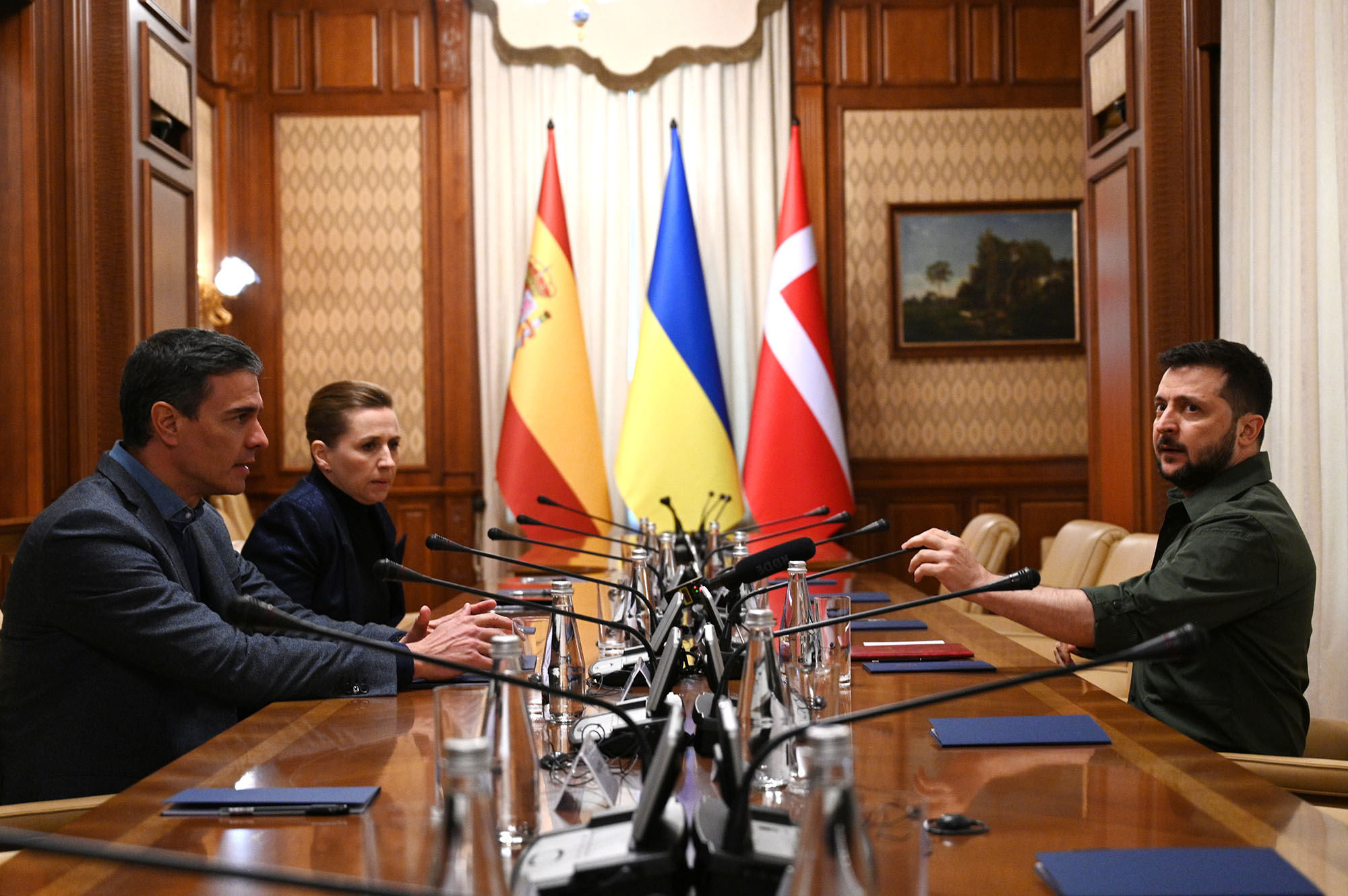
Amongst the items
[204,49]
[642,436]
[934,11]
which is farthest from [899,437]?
[204,49]

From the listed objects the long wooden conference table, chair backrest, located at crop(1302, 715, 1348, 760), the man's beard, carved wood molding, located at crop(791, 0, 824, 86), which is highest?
carved wood molding, located at crop(791, 0, 824, 86)

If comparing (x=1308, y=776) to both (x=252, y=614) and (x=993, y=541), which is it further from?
(x=993, y=541)

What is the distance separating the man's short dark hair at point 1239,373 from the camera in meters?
2.29

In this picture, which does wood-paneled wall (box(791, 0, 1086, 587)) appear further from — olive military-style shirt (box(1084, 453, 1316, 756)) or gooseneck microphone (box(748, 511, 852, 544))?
olive military-style shirt (box(1084, 453, 1316, 756))

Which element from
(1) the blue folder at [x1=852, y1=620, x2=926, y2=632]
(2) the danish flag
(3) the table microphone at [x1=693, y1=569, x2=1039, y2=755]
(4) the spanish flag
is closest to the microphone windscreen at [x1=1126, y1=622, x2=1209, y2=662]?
(3) the table microphone at [x1=693, y1=569, x2=1039, y2=755]

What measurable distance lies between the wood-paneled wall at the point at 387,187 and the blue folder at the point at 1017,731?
15.7 feet

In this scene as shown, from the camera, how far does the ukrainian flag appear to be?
5.74 m

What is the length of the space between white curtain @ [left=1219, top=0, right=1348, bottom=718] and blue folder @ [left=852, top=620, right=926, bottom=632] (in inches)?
55.9

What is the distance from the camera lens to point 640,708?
1.58m

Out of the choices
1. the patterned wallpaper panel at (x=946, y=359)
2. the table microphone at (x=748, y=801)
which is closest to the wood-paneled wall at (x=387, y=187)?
the patterned wallpaper panel at (x=946, y=359)

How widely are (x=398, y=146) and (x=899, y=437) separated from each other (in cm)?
313

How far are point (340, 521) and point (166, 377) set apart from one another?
0.86m

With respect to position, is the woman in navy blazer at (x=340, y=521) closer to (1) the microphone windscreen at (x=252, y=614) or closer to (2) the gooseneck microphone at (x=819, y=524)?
(2) the gooseneck microphone at (x=819, y=524)

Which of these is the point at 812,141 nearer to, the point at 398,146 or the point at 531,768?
the point at 398,146
